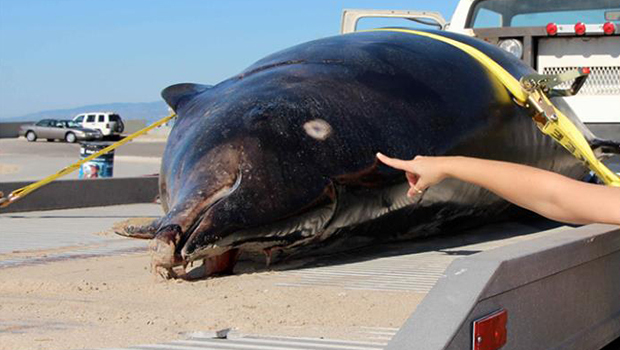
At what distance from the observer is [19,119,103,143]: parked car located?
4772 centimetres

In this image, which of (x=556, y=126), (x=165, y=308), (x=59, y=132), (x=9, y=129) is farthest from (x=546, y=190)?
(x=9, y=129)

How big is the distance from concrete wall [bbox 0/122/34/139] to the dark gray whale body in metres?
50.4

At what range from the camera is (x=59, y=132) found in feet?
159

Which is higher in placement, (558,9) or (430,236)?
(558,9)

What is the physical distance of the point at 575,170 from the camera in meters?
7.13

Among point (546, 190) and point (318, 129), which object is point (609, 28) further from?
point (546, 190)

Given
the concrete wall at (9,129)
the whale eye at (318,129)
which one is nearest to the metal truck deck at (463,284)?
the whale eye at (318,129)

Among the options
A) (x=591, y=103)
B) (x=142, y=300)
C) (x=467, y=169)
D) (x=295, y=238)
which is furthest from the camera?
(x=591, y=103)

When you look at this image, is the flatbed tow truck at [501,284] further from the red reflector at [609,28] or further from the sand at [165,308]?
the red reflector at [609,28]

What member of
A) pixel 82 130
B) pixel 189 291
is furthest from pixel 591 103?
pixel 82 130

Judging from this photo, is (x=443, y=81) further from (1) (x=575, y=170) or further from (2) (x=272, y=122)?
(1) (x=575, y=170)

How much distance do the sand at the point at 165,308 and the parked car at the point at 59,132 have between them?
143 ft

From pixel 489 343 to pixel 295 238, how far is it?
6.94ft

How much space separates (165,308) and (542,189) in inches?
68.6
